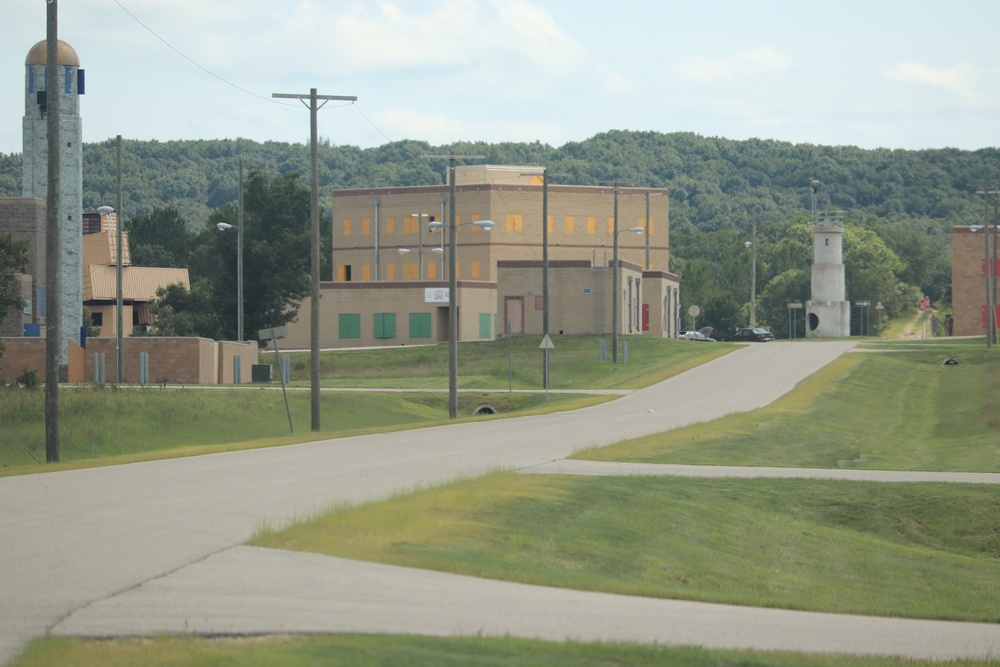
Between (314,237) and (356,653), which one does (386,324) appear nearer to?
(314,237)

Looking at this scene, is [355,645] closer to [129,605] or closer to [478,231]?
[129,605]

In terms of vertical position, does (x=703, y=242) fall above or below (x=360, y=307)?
above

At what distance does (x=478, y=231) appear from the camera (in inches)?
3905

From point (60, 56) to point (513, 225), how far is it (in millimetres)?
50629

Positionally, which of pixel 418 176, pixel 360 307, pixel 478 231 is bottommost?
pixel 360 307

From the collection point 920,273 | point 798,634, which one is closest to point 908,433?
point 798,634

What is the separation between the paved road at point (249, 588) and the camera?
413 inches

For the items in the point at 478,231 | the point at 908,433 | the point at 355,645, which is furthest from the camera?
the point at 478,231

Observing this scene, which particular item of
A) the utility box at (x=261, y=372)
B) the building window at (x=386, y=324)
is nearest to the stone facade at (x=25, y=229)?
the utility box at (x=261, y=372)

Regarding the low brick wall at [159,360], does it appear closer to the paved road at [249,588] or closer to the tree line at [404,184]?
the tree line at [404,184]

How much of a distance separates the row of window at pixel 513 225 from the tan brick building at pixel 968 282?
23.3 metres

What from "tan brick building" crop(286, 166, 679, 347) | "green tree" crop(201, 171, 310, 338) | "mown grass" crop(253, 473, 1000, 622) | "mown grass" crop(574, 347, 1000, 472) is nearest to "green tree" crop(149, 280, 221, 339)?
"green tree" crop(201, 171, 310, 338)

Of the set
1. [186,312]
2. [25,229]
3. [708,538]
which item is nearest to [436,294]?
[186,312]

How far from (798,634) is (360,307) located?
231 ft
